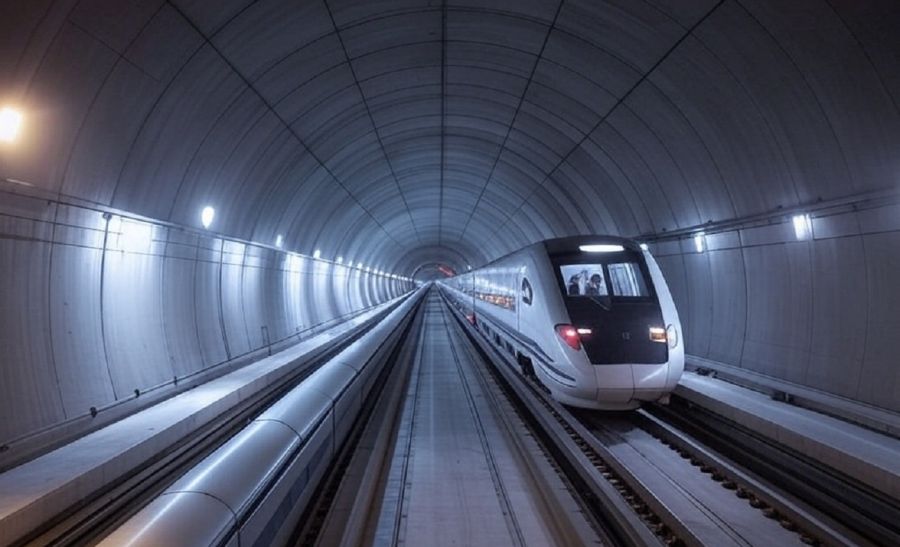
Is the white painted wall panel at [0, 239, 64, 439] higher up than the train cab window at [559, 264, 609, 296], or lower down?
lower down

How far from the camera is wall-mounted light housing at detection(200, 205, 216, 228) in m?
10.5

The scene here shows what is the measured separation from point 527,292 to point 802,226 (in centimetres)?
477

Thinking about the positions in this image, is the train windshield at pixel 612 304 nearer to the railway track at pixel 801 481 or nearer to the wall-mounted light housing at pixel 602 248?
the wall-mounted light housing at pixel 602 248

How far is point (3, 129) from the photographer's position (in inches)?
207

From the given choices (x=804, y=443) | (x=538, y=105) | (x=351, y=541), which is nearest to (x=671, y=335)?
(x=804, y=443)

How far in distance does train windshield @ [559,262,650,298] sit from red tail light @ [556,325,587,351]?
0.78 meters

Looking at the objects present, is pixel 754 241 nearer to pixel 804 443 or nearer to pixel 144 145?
pixel 804 443

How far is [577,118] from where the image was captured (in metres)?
12.1

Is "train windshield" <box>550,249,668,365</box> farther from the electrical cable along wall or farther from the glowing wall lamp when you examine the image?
the glowing wall lamp

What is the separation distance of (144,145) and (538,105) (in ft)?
27.2

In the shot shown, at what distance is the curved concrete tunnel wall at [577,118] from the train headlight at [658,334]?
235 cm

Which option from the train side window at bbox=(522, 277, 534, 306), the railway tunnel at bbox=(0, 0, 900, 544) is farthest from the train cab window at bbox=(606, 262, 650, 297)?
the railway tunnel at bbox=(0, 0, 900, 544)

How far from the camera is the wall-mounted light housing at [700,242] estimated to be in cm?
1127

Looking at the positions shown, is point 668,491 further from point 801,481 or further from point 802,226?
point 802,226
